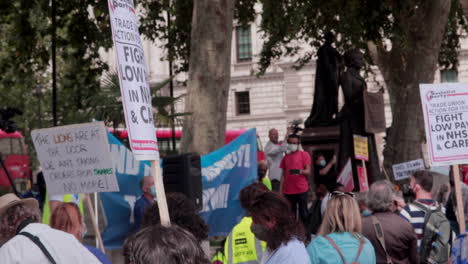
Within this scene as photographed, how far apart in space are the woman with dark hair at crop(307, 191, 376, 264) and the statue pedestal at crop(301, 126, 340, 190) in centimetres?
900

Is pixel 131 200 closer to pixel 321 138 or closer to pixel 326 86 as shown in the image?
pixel 321 138

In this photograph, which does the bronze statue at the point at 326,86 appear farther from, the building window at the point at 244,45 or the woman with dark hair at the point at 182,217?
the building window at the point at 244,45

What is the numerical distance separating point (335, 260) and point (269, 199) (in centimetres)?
56

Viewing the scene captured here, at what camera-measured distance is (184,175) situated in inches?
307

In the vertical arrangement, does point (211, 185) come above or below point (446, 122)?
below

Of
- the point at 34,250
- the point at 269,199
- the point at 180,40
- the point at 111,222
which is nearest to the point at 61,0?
the point at 180,40

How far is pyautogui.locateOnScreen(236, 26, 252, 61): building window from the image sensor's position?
59469 millimetres

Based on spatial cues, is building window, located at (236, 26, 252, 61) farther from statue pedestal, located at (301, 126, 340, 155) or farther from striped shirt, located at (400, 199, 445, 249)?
striped shirt, located at (400, 199, 445, 249)

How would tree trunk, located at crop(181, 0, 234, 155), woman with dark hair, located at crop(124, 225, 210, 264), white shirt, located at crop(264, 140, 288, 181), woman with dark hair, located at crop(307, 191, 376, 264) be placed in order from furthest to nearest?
Answer: white shirt, located at crop(264, 140, 288, 181)
tree trunk, located at crop(181, 0, 234, 155)
woman with dark hair, located at crop(307, 191, 376, 264)
woman with dark hair, located at crop(124, 225, 210, 264)

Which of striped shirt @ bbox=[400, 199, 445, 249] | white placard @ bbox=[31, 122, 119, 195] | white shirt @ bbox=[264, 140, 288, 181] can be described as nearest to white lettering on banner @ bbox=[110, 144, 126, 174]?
white placard @ bbox=[31, 122, 119, 195]

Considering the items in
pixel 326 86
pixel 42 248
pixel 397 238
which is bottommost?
pixel 397 238

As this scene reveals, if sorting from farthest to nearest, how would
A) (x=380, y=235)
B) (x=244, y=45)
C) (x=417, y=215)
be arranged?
1. (x=244, y=45)
2. (x=417, y=215)
3. (x=380, y=235)

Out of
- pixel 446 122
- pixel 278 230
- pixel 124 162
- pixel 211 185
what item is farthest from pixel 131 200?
pixel 278 230

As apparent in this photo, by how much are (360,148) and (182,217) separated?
26.8 feet
